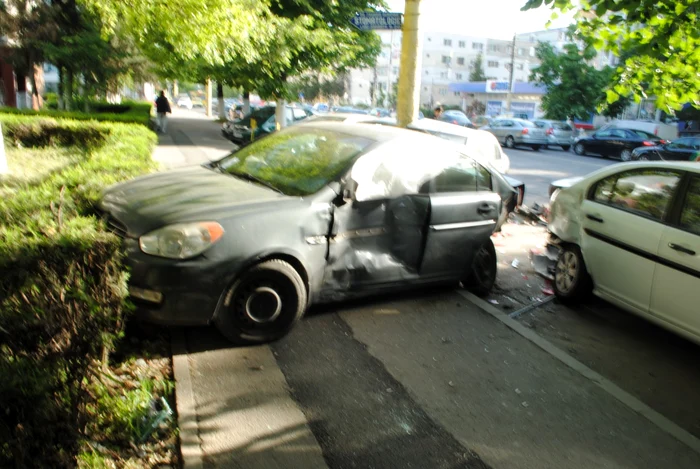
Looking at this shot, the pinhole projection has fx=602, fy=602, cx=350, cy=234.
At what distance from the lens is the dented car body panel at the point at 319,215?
164 inches

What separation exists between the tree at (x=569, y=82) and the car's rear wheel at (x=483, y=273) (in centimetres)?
3287

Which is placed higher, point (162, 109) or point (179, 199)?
point (179, 199)

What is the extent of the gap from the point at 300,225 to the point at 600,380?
8.43ft

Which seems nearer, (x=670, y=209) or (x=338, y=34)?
(x=670, y=209)

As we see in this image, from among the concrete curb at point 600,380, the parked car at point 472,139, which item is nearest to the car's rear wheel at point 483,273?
the concrete curb at point 600,380

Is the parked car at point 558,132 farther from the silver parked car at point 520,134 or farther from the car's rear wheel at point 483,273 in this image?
the car's rear wheel at point 483,273

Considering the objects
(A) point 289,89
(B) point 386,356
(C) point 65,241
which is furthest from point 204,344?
(A) point 289,89

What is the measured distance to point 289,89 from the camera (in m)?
19.6

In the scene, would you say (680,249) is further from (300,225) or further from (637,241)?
(300,225)

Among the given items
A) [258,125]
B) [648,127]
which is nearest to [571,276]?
[258,125]

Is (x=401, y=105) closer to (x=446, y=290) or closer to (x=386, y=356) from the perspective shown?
(x=446, y=290)

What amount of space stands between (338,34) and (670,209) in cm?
1365

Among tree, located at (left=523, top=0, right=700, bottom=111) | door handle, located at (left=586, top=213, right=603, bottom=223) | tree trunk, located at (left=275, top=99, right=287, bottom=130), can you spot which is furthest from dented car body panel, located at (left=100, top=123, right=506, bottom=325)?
tree trunk, located at (left=275, top=99, right=287, bottom=130)

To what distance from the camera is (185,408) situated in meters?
3.57
